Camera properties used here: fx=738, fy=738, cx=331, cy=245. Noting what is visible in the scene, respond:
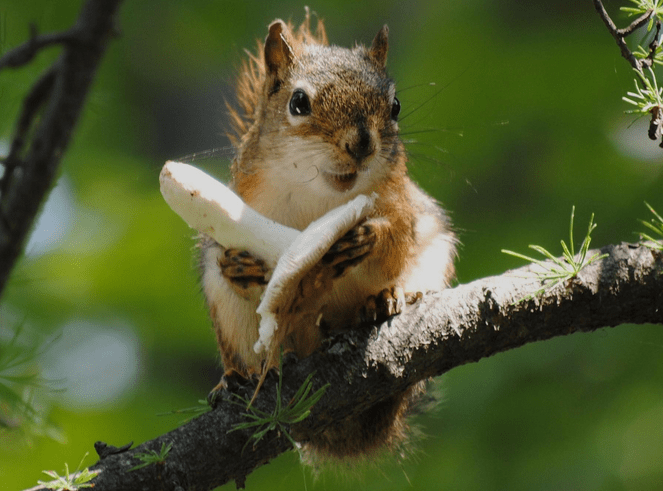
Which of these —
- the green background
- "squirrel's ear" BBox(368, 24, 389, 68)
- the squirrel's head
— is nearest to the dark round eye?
the squirrel's head

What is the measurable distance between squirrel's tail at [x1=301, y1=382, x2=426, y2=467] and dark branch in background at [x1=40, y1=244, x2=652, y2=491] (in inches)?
15.4

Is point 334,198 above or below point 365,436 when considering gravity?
above

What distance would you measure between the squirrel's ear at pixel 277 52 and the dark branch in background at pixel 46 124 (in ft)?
1.83

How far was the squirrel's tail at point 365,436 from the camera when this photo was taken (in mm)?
2094

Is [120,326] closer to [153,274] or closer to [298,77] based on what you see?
[153,274]

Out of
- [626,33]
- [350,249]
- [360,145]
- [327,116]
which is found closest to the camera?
[626,33]

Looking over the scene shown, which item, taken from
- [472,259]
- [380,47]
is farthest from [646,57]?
[472,259]

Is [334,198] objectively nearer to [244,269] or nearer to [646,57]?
[244,269]

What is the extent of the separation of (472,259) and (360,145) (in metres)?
1.70

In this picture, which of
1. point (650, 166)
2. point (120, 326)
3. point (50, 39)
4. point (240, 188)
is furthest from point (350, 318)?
point (120, 326)

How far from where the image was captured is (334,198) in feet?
6.34

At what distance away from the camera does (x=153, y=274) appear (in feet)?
12.3

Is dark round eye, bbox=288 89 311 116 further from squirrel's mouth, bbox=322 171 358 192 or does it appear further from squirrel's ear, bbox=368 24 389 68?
squirrel's ear, bbox=368 24 389 68

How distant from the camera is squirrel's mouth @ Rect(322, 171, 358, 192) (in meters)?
1.85
